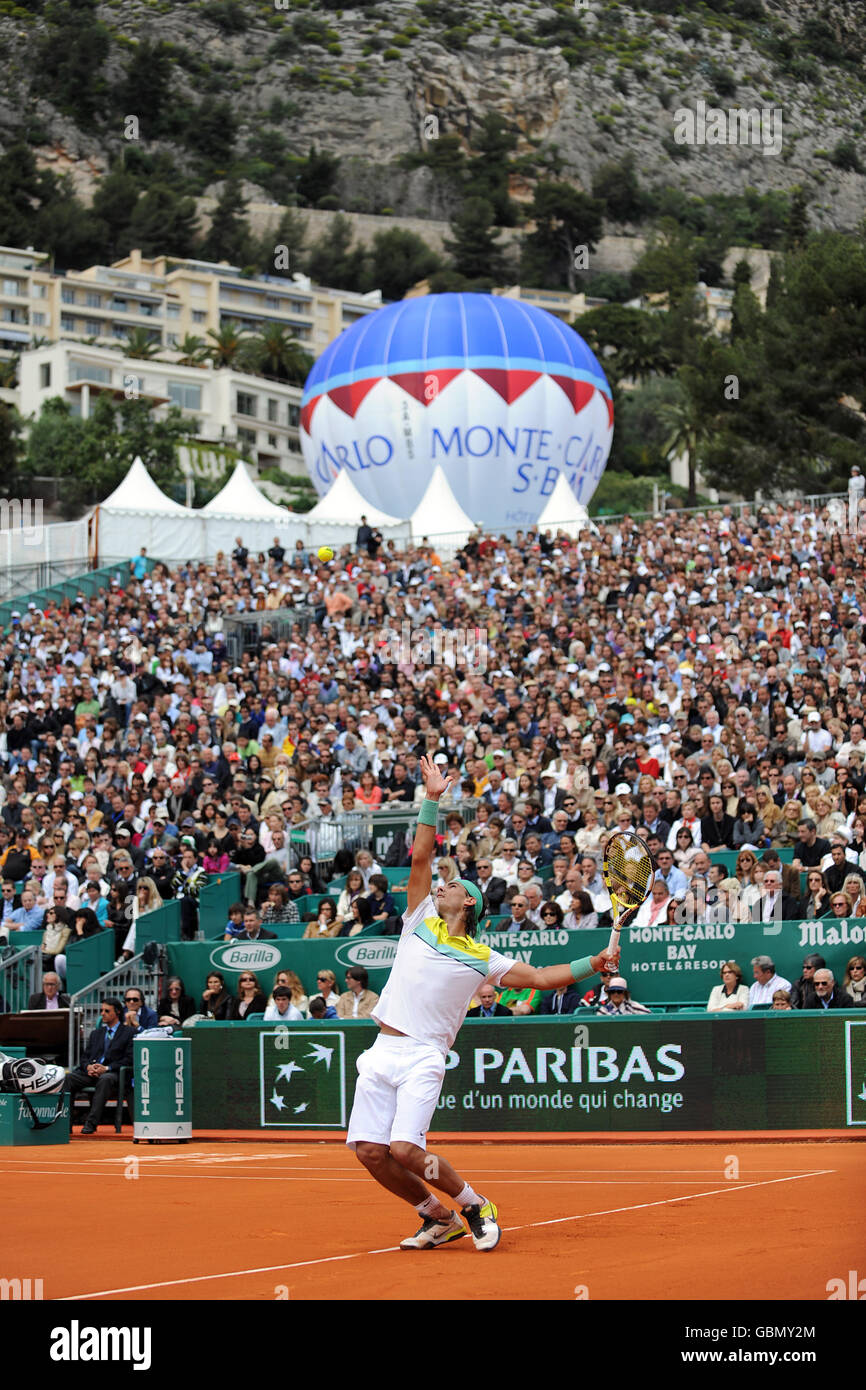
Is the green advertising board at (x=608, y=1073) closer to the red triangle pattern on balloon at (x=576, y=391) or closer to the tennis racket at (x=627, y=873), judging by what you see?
the tennis racket at (x=627, y=873)

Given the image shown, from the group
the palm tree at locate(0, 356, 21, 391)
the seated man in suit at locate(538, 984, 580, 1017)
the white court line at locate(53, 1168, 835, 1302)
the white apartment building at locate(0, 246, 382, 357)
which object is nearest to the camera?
the white court line at locate(53, 1168, 835, 1302)

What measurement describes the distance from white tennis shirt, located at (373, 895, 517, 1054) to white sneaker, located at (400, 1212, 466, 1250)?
32.7 inches

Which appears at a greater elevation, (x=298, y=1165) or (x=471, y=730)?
(x=471, y=730)

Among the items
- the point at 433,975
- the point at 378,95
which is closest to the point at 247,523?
the point at 433,975

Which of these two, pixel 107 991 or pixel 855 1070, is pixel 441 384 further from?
pixel 855 1070

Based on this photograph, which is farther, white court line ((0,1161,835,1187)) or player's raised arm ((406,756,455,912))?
white court line ((0,1161,835,1187))

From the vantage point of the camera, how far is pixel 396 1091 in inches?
317

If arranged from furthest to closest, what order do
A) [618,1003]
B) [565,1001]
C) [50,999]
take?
[50,999]
[565,1001]
[618,1003]

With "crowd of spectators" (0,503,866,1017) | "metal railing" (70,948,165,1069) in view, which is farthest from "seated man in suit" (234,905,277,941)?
"metal railing" (70,948,165,1069)

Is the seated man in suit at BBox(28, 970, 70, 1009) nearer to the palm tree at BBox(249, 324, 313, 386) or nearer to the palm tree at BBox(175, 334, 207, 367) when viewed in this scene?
the palm tree at BBox(175, 334, 207, 367)

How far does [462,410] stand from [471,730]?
27195 mm

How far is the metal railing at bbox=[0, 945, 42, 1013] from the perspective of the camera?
2059 centimetres

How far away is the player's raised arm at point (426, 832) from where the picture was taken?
7.87 m
